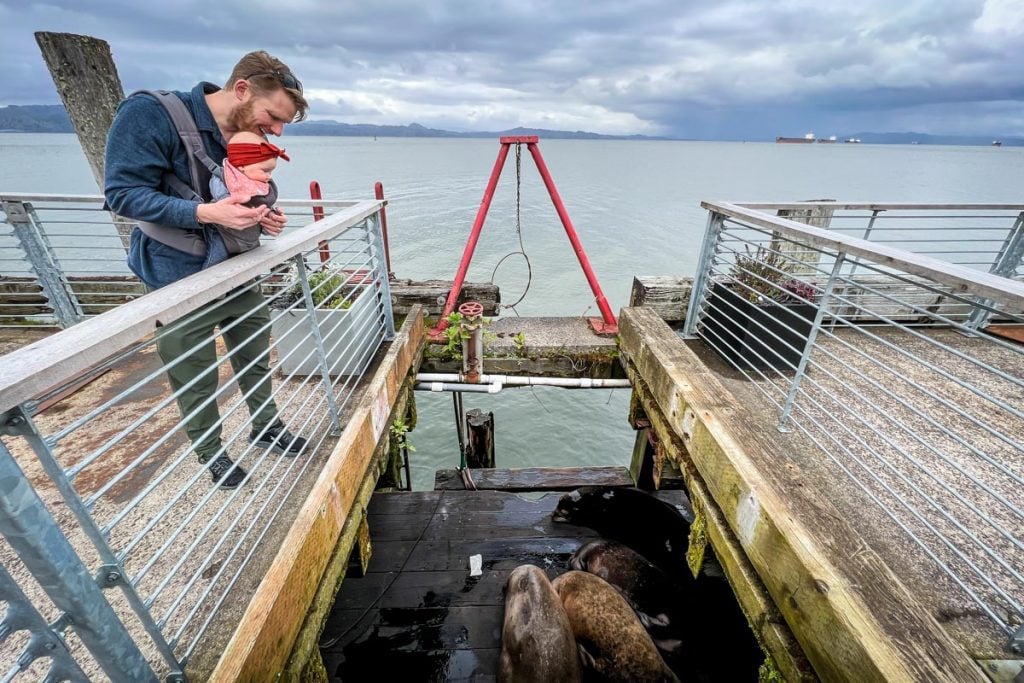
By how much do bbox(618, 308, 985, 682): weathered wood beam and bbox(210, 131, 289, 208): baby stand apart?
3.09 metres

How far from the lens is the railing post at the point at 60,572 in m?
1.10

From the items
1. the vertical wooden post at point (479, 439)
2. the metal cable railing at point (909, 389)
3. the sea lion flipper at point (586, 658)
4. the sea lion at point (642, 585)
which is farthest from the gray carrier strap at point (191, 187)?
the vertical wooden post at point (479, 439)

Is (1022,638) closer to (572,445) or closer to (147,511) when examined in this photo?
(147,511)

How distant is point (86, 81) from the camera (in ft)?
15.6

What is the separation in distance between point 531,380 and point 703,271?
2.28 m

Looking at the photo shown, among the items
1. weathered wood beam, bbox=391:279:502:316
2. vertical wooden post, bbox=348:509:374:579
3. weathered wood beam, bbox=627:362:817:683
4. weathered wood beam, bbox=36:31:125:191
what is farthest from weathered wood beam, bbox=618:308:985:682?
weathered wood beam, bbox=36:31:125:191

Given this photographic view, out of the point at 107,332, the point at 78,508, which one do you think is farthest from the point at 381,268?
the point at 78,508

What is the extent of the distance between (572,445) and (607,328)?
175 inches

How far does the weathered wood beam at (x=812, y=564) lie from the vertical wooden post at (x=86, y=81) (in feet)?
19.0

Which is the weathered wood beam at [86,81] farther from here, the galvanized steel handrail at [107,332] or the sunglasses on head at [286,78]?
the galvanized steel handrail at [107,332]

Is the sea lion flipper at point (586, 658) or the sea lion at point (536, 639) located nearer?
the sea lion at point (536, 639)

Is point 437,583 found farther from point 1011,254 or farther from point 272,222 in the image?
point 1011,254

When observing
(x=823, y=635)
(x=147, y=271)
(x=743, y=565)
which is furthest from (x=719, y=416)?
(x=147, y=271)

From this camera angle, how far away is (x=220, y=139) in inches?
92.4
